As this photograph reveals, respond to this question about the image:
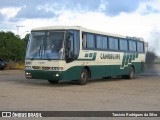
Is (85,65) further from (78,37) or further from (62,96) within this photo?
(62,96)

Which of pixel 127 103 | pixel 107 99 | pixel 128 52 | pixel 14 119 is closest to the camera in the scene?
pixel 14 119

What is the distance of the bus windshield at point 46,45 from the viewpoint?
70.7 feet

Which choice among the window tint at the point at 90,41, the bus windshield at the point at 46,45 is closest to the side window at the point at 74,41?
the bus windshield at the point at 46,45

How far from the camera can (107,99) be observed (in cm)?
1619

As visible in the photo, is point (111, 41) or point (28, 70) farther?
point (111, 41)

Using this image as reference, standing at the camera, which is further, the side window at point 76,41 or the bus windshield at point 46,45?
the side window at point 76,41

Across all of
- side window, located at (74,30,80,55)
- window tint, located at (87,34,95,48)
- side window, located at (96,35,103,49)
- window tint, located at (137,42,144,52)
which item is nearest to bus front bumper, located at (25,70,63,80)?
side window, located at (74,30,80,55)

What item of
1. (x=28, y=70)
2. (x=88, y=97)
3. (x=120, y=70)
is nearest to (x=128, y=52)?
(x=120, y=70)

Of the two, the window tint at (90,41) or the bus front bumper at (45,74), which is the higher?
the window tint at (90,41)

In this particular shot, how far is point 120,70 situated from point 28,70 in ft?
28.0

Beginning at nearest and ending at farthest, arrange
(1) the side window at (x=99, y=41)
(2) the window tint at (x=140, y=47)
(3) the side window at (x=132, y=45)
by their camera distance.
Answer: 1. (1) the side window at (x=99, y=41)
2. (3) the side window at (x=132, y=45)
3. (2) the window tint at (x=140, y=47)

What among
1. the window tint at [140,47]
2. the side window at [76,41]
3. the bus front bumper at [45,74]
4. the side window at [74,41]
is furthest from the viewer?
the window tint at [140,47]

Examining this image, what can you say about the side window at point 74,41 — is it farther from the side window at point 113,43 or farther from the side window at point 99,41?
the side window at point 113,43

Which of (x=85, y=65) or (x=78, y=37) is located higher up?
(x=78, y=37)
